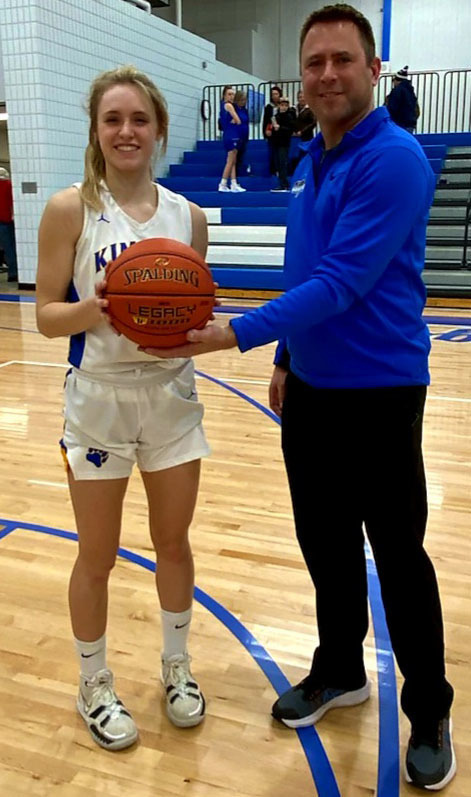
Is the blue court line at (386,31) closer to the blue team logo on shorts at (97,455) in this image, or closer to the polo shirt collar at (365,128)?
the polo shirt collar at (365,128)

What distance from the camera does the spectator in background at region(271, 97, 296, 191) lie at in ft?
34.1

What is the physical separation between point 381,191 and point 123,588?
1610 millimetres

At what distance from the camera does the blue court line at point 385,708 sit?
64.6 inches

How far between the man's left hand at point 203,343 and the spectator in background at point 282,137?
9.58 metres

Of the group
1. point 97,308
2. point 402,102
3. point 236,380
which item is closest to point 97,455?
point 97,308

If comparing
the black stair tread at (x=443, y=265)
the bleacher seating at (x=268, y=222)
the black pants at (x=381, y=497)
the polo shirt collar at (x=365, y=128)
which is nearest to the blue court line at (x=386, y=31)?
the bleacher seating at (x=268, y=222)

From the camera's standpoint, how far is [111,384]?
1.60 meters

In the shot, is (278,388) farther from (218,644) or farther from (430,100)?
(430,100)

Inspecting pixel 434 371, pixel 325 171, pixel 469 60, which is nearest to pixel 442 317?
pixel 434 371

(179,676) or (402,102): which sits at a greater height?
(402,102)

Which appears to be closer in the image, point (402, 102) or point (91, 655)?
point (91, 655)

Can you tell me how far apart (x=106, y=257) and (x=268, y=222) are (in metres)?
8.81

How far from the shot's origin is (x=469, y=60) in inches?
543

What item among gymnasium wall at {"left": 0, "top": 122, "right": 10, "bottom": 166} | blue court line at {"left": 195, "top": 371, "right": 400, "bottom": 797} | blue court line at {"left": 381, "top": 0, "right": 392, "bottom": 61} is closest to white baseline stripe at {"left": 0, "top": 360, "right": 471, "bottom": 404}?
blue court line at {"left": 195, "top": 371, "right": 400, "bottom": 797}
